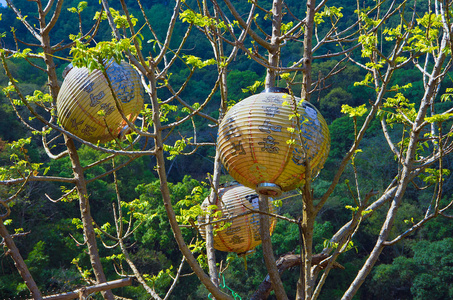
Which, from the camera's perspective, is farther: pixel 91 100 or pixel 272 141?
pixel 91 100

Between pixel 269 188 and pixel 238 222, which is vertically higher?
pixel 269 188

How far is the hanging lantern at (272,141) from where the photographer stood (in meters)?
1.86

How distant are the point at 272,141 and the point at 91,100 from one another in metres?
1.19

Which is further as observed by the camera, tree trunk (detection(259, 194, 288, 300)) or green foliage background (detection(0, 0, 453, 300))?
green foliage background (detection(0, 0, 453, 300))

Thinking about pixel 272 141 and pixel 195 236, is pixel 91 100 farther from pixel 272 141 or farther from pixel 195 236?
pixel 195 236

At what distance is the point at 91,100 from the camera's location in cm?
257

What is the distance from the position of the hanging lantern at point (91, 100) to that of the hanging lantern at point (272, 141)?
0.87 m

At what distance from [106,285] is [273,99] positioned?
54.4 inches

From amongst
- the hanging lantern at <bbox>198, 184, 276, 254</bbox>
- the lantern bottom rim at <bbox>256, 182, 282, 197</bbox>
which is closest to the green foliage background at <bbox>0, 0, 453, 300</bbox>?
the hanging lantern at <bbox>198, 184, 276, 254</bbox>

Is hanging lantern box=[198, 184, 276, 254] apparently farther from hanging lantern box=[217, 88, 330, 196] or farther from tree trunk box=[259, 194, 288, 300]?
hanging lantern box=[217, 88, 330, 196]

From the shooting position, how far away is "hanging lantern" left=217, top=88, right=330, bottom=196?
186 cm

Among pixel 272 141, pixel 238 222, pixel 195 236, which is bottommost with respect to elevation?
pixel 195 236

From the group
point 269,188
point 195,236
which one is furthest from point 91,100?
point 195,236

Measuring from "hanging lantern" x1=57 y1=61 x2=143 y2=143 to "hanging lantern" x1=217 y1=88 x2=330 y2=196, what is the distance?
0.87m
